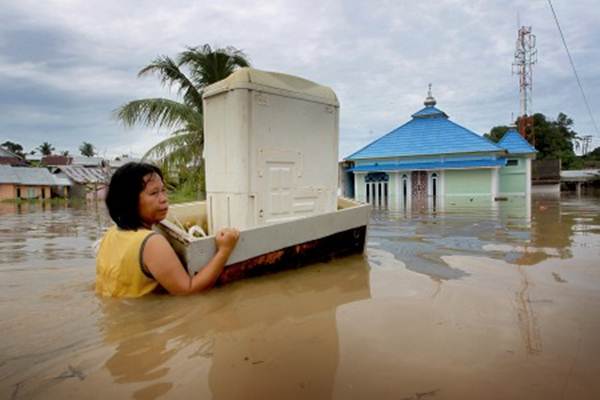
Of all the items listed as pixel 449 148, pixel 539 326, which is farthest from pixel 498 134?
pixel 539 326

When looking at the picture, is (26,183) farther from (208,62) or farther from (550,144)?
(550,144)

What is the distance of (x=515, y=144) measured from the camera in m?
22.1

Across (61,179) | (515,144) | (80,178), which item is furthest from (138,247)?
(80,178)

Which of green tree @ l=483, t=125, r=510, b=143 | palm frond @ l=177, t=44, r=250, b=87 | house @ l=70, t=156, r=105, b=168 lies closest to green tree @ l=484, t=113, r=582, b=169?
green tree @ l=483, t=125, r=510, b=143

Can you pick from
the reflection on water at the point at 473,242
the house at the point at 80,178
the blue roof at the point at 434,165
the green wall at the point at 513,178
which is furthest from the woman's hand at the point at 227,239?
the house at the point at 80,178

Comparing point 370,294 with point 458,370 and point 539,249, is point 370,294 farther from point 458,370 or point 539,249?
point 539,249

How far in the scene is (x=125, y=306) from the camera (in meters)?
2.68

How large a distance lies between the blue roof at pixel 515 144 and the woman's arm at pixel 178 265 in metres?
22.1

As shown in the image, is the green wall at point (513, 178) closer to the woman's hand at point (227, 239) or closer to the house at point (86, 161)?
the woman's hand at point (227, 239)

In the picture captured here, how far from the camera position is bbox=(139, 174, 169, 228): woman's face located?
2754 mm

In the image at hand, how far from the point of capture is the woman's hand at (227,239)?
2.96 meters

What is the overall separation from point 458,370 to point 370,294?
49.5 inches

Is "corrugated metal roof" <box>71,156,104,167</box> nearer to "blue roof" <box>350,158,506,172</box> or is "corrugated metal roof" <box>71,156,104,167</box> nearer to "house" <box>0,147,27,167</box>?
"house" <box>0,147,27,167</box>

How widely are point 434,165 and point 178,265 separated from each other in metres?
19.8
